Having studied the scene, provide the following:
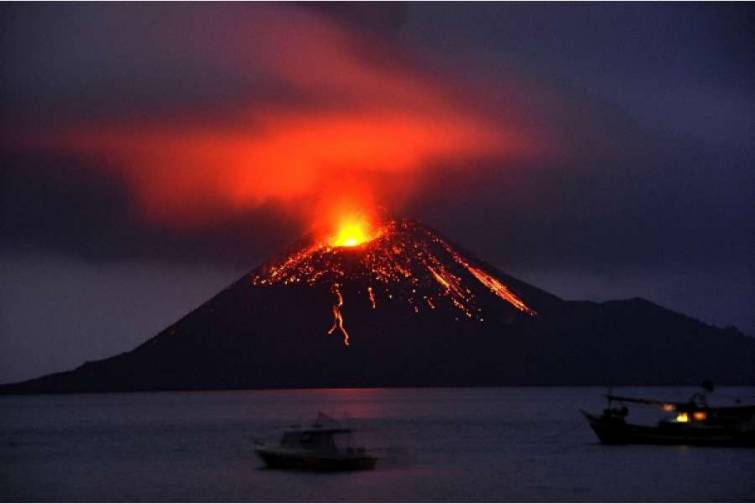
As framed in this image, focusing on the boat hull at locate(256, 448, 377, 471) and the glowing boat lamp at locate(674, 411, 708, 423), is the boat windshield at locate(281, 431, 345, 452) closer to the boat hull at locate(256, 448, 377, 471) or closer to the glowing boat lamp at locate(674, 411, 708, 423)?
the boat hull at locate(256, 448, 377, 471)

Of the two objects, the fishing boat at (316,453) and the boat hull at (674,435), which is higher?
the boat hull at (674,435)

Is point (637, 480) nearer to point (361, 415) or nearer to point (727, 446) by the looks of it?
point (727, 446)

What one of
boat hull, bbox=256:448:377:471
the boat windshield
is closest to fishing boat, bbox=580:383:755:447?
boat hull, bbox=256:448:377:471

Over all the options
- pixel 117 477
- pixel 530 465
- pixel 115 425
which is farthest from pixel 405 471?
pixel 115 425

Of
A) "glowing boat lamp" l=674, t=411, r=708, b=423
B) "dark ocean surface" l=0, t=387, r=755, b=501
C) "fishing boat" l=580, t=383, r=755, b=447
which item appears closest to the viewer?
"dark ocean surface" l=0, t=387, r=755, b=501

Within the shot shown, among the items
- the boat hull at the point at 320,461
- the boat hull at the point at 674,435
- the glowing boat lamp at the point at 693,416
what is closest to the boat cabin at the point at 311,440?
the boat hull at the point at 320,461

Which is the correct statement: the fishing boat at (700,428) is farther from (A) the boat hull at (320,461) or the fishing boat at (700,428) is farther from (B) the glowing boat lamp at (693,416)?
(A) the boat hull at (320,461)
